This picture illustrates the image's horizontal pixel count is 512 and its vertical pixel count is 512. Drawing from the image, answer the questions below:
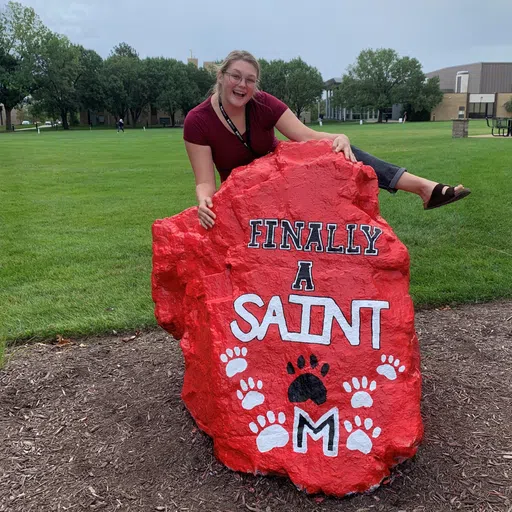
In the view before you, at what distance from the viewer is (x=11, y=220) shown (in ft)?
27.9

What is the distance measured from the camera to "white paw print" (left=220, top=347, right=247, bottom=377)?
8.82 feet

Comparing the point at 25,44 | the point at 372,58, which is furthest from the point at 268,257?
the point at 372,58

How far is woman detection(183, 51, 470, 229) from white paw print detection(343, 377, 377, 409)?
50.1 inches

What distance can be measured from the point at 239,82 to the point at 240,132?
1.12ft

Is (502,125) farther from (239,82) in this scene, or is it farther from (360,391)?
(360,391)

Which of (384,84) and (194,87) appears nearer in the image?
(194,87)

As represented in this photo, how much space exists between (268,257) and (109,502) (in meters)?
1.47

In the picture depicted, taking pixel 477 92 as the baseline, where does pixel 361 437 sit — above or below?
below

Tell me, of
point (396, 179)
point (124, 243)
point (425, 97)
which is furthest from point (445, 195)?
point (425, 97)

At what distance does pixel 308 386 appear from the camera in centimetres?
264

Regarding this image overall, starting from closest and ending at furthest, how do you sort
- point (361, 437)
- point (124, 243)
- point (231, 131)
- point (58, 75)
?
point (361, 437), point (231, 131), point (124, 243), point (58, 75)

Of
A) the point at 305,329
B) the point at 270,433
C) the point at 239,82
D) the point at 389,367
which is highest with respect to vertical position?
the point at 239,82

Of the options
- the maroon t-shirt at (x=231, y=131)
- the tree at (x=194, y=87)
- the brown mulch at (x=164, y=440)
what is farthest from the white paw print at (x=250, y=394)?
the tree at (x=194, y=87)

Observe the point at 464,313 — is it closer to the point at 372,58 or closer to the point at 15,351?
the point at 15,351
